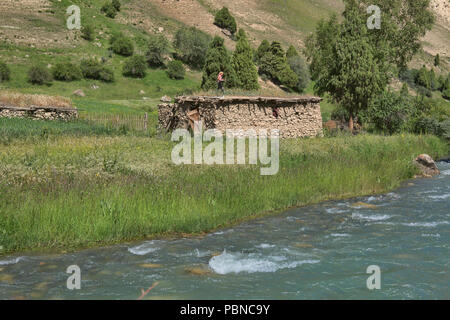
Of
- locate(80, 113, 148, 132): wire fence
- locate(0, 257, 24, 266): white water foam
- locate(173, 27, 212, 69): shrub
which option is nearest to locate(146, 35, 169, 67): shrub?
locate(173, 27, 212, 69): shrub

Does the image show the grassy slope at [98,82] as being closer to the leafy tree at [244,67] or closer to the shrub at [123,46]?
the shrub at [123,46]

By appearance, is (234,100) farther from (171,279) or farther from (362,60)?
(171,279)

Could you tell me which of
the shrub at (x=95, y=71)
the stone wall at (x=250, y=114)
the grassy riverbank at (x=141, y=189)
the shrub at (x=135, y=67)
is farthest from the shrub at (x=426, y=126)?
the shrub at (x=95, y=71)

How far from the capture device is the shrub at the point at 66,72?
54781mm

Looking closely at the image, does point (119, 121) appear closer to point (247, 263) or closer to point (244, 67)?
point (247, 263)

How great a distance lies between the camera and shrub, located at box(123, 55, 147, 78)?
60.0m

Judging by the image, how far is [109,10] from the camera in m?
79.3

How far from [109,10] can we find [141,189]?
7478cm

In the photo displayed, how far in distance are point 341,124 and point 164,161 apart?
26487mm

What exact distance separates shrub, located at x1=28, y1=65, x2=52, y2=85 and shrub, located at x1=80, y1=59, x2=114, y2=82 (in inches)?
218

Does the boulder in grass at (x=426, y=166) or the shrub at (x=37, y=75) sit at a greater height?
the boulder in grass at (x=426, y=166)

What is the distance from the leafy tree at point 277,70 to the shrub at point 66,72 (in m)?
30.4

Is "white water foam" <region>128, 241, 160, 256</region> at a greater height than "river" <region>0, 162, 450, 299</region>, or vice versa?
"river" <region>0, 162, 450, 299</region>

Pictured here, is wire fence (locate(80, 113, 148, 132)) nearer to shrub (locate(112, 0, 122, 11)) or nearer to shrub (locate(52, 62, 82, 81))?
shrub (locate(52, 62, 82, 81))
